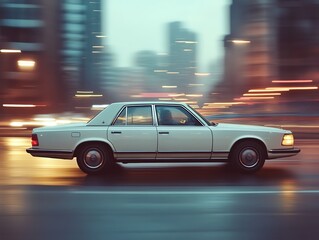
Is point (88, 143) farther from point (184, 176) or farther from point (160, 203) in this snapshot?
point (160, 203)

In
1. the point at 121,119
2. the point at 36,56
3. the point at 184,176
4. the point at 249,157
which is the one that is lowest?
the point at 184,176

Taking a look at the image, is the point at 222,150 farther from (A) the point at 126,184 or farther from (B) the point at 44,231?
(B) the point at 44,231

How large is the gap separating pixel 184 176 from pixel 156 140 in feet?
2.66

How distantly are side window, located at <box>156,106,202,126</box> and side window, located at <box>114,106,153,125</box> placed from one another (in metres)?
0.18

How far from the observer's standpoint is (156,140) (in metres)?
8.19

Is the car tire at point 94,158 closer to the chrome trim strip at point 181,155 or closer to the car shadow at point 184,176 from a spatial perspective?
the car shadow at point 184,176

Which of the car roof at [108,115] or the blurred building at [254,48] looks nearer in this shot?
the car roof at [108,115]

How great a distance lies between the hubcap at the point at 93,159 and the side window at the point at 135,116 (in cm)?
65

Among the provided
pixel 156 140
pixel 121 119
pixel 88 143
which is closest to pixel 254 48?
pixel 121 119

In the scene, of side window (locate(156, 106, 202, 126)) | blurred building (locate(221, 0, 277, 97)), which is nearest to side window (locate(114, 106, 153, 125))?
side window (locate(156, 106, 202, 126))

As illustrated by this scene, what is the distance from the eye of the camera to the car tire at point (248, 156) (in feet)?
27.6

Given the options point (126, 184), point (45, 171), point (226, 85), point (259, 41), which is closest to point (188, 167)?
point (126, 184)

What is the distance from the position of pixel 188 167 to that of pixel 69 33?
290 ft

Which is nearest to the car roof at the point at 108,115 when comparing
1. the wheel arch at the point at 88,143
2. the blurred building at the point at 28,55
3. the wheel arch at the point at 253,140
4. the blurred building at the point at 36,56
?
the wheel arch at the point at 88,143
